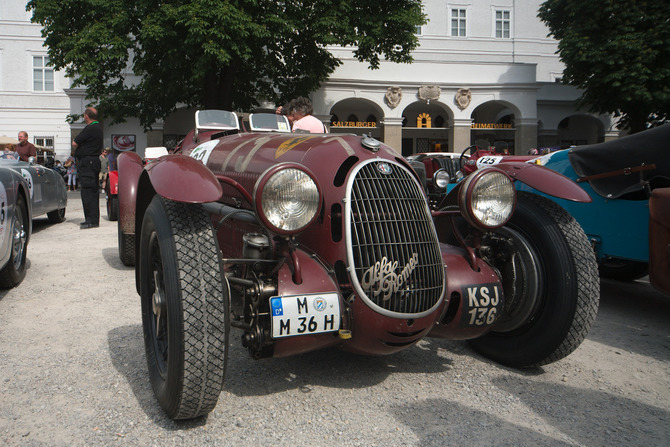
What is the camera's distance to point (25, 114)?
1225 inches

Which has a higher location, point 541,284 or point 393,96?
point 393,96

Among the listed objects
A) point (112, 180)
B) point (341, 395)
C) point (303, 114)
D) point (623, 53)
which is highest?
point (623, 53)

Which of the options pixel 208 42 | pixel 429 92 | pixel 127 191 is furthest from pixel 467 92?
pixel 127 191

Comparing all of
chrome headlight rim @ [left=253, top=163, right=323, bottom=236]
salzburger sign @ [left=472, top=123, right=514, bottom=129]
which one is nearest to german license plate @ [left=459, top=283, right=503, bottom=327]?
chrome headlight rim @ [left=253, top=163, right=323, bottom=236]

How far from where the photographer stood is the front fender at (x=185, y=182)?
243 centimetres

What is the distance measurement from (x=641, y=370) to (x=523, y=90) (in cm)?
2521

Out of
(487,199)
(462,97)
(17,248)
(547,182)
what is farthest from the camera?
(462,97)

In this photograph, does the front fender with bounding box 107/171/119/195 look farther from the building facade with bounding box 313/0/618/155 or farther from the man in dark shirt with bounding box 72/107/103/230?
the building facade with bounding box 313/0/618/155

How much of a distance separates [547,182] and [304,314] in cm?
178

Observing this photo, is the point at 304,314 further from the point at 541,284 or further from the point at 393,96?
the point at 393,96

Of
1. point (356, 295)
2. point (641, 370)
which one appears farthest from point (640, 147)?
point (356, 295)

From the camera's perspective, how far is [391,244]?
2.65 meters

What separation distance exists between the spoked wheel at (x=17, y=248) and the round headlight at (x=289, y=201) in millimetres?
3354

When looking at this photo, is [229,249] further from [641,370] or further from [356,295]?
[641,370]
